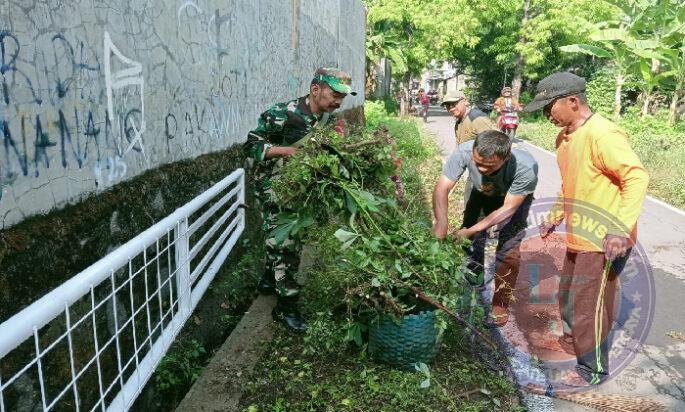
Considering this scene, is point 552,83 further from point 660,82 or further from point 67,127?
point 660,82

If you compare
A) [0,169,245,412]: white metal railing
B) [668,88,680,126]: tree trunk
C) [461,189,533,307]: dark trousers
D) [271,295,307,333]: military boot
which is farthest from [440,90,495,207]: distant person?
[668,88,680,126]: tree trunk

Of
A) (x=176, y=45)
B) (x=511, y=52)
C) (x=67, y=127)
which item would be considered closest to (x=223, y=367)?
(x=67, y=127)

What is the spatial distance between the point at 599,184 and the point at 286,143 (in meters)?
2.10

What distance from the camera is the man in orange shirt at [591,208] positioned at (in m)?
2.85

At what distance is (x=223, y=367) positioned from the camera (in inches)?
124

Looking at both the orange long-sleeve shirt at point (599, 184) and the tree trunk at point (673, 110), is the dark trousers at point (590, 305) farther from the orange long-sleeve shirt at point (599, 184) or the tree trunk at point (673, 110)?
the tree trunk at point (673, 110)

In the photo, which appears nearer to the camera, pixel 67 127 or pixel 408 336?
pixel 67 127

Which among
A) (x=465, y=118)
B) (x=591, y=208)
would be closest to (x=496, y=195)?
(x=591, y=208)

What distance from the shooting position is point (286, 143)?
3695 millimetres

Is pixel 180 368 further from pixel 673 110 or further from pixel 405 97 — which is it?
pixel 405 97

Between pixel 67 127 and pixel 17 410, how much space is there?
1.17 metres

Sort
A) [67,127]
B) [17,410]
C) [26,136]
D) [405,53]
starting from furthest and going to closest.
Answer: [405,53]
[67,127]
[26,136]
[17,410]

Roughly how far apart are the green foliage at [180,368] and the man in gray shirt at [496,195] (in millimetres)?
1840

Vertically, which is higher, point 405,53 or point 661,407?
point 405,53
